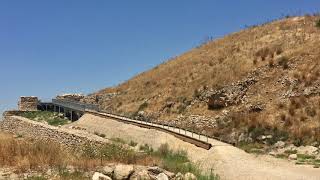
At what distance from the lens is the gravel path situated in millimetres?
21750

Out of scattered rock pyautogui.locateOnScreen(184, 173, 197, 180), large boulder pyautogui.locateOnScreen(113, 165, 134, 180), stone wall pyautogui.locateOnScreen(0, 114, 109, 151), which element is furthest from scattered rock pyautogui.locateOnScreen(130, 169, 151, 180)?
stone wall pyautogui.locateOnScreen(0, 114, 109, 151)

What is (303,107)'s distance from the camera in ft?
111

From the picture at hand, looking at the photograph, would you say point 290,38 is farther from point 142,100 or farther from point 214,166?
point 214,166

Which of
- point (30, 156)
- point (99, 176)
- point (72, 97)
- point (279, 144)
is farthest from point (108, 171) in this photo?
point (72, 97)

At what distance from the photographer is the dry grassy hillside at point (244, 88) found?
33.5 meters

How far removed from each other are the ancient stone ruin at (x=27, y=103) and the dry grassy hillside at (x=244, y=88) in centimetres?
721

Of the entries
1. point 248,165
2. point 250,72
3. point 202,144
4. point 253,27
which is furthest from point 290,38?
point 248,165

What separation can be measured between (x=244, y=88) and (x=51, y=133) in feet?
54.4

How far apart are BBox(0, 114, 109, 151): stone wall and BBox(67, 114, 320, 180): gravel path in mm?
4926

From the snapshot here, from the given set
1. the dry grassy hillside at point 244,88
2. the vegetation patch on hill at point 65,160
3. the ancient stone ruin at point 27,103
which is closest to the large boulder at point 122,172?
the vegetation patch on hill at point 65,160

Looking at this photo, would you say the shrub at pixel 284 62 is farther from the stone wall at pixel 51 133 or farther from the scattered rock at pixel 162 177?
the scattered rock at pixel 162 177

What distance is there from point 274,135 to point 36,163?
18.4 meters

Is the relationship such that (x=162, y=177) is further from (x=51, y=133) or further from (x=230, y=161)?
(x=51, y=133)

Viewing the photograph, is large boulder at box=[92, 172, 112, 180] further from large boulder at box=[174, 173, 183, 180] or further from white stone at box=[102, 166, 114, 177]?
large boulder at box=[174, 173, 183, 180]
